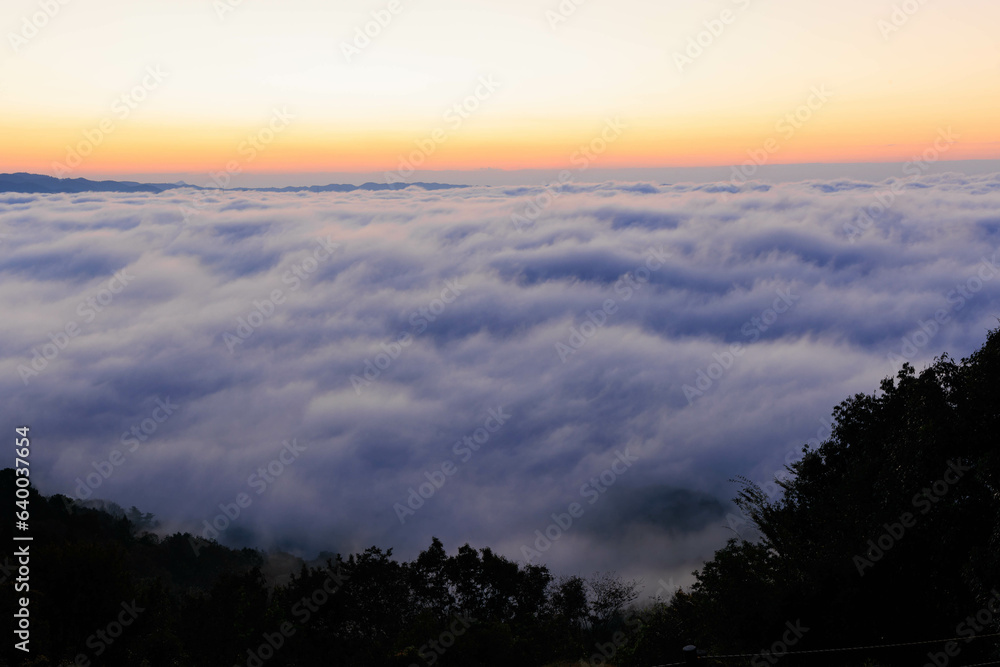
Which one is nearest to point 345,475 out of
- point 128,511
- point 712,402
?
point 128,511

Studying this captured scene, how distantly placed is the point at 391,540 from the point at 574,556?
37.1m

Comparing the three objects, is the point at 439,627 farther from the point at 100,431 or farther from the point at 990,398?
the point at 100,431

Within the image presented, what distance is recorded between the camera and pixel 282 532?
13025 centimetres

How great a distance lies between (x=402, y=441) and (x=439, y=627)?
14061cm

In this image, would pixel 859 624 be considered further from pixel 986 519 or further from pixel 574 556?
pixel 574 556

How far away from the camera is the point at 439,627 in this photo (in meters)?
27.5

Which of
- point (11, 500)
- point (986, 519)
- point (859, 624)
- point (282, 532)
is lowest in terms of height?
point (282, 532)

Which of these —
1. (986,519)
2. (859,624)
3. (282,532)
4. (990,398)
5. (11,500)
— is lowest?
(282,532)

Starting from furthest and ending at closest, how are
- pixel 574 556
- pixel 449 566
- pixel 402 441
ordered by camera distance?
pixel 402 441, pixel 574 556, pixel 449 566

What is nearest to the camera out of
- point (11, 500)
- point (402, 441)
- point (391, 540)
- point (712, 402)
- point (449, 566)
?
point (449, 566)

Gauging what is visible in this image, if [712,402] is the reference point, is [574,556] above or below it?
→ below

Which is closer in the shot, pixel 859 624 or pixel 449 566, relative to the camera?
pixel 859 624

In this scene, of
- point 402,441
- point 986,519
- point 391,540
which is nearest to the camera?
point 986,519

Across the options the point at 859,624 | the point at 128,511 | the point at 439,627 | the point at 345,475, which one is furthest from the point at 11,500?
the point at 345,475
